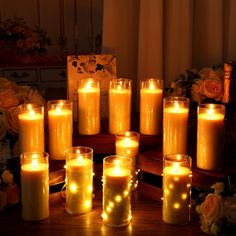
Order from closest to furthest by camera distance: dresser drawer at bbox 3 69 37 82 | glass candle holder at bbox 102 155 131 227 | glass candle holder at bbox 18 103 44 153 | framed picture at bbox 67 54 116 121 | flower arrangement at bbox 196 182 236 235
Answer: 1. flower arrangement at bbox 196 182 236 235
2. glass candle holder at bbox 102 155 131 227
3. glass candle holder at bbox 18 103 44 153
4. framed picture at bbox 67 54 116 121
5. dresser drawer at bbox 3 69 37 82

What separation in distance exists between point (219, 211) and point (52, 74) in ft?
7.91

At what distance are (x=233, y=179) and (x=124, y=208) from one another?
0.94 ft

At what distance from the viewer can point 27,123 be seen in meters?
1.32

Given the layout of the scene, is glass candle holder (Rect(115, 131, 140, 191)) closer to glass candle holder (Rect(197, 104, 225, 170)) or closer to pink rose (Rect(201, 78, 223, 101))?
glass candle holder (Rect(197, 104, 225, 170))

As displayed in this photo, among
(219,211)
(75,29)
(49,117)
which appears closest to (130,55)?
(49,117)

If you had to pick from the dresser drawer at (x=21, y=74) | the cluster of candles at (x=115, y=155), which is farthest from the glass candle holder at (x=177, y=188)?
the dresser drawer at (x=21, y=74)

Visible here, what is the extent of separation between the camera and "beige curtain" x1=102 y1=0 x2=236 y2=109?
1.72 meters

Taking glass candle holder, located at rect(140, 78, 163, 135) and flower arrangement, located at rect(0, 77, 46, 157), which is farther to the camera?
glass candle holder, located at rect(140, 78, 163, 135)

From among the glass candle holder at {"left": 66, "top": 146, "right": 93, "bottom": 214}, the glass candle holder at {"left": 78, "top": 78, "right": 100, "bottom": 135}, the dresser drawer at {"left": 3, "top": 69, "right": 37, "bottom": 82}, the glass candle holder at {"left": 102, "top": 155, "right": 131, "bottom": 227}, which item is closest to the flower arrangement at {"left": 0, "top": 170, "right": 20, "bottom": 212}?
the glass candle holder at {"left": 66, "top": 146, "right": 93, "bottom": 214}

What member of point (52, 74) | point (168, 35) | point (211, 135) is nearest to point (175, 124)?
point (211, 135)

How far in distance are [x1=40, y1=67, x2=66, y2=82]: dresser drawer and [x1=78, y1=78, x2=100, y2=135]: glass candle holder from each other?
5.96ft

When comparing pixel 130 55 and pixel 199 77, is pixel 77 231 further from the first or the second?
pixel 130 55

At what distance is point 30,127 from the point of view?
4.34 feet

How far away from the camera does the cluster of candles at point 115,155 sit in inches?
45.6
